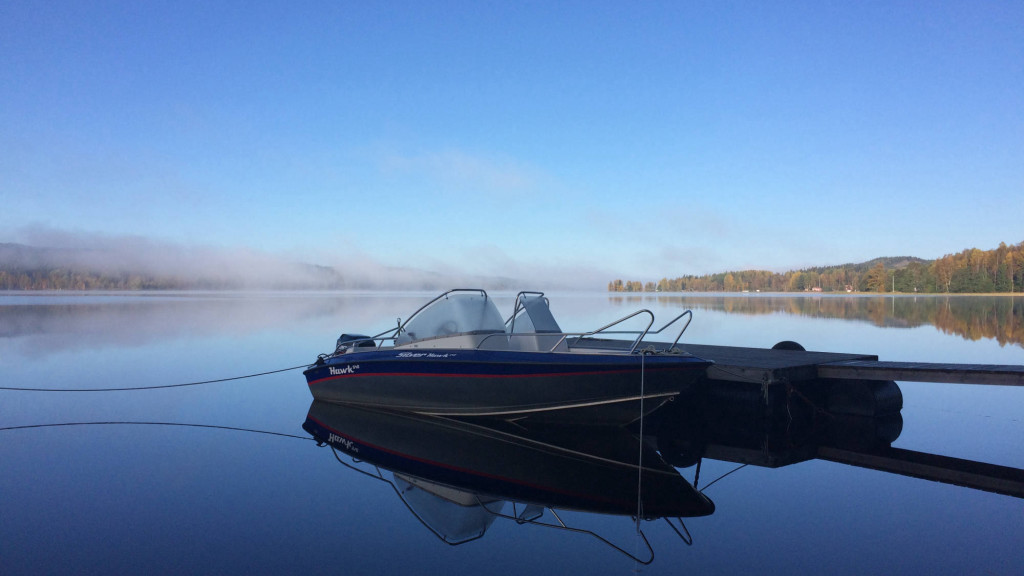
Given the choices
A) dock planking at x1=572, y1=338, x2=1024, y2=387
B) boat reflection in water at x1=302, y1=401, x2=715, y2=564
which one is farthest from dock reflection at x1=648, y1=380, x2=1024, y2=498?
boat reflection in water at x1=302, y1=401, x2=715, y2=564

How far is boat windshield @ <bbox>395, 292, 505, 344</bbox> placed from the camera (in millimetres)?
10109

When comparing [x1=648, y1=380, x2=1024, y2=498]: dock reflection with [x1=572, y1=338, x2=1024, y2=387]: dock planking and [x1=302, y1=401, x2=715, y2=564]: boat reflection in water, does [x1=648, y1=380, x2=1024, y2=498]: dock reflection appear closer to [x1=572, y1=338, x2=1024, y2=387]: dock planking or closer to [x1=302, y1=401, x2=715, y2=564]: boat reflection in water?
[x1=572, y1=338, x2=1024, y2=387]: dock planking

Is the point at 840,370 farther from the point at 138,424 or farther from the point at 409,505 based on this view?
the point at 138,424

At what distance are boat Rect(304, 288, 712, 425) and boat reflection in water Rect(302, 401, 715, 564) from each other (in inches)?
18.2

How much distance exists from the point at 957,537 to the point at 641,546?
273 centimetres

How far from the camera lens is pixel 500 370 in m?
8.69

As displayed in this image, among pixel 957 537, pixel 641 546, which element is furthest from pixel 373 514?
pixel 957 537

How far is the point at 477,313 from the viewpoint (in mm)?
10227

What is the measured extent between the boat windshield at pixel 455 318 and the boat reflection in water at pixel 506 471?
1.52 meters

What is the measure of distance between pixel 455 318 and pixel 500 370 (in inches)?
75.2

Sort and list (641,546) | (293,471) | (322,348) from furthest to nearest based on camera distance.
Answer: (322,348), (293,471), (641,546)

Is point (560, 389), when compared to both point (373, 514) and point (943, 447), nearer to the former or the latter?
point (373, 514)

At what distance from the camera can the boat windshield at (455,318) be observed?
10109 mm

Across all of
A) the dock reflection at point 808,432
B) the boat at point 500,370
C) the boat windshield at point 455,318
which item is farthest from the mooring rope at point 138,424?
the dock reflection at point 808,432
